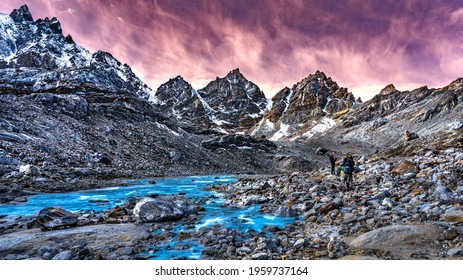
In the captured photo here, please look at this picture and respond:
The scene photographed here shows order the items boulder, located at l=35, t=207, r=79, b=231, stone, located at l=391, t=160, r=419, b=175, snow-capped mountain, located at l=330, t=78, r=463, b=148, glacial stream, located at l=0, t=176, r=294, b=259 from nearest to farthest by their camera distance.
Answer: glacial stream, located at l=0, t=176, r=294, b=259
boulder, located at l=35, t=207, r=79, b=231
stone, located at l=391, t=160, r=419, b=175
snow-capped mountain, located at l=330, t=78, r=463, b=148

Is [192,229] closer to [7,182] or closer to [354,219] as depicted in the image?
[354,219]

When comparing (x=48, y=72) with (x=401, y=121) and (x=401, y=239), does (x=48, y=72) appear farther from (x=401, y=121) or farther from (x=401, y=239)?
(x=401, y=121)

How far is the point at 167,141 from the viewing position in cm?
5859

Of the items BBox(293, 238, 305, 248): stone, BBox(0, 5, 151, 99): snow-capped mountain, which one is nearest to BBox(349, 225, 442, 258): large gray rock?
BBox(293, 238, 305, 248): stone

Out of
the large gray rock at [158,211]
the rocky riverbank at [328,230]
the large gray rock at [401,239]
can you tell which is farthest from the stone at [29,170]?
the large gray rock at [401,239]

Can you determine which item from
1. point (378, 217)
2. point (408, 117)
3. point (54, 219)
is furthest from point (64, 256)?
point (408, 117)

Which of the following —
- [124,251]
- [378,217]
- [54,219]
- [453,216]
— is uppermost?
[453,216]

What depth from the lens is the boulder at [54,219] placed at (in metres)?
11.3

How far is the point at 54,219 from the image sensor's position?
11.8 meters

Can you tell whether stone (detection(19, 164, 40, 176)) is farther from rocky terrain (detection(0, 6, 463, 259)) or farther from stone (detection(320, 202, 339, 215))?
stone (detection(320, 202, 339, 215))

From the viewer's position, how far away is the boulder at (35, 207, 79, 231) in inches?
445

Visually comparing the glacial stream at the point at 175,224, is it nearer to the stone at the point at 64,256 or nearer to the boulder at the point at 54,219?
the stone at the point at 64,256

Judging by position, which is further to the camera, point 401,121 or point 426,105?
point 401,121

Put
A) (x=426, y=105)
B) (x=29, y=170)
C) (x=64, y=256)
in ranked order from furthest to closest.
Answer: (x=426, y=105), (x=29, y=170), (x=64, y=256)
